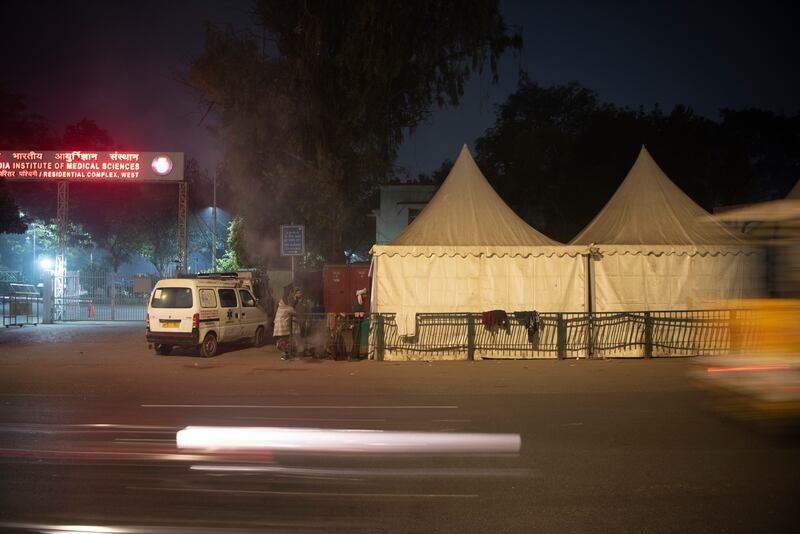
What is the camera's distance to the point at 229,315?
18.1m

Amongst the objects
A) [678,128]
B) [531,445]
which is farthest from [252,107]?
[678,128]

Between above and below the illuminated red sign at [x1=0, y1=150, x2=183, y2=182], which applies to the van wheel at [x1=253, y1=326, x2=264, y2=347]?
below

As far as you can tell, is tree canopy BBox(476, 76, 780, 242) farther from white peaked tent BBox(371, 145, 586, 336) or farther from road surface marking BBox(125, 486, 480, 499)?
road surface marking BBox(125, 486, 480, 499)

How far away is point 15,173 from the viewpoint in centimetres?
2639

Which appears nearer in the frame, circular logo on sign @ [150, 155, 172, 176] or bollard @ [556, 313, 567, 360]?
bollard @ [556, 313, 567, 360]

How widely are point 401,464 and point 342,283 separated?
1521 cm

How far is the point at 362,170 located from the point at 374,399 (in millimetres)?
14749

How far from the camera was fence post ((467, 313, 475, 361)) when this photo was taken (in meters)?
16.1

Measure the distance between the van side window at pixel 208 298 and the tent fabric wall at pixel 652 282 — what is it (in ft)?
34.0

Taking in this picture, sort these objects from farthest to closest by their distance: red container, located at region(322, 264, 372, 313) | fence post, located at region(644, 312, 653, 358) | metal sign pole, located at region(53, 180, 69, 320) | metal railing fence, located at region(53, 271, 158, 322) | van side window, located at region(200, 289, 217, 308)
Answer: metal railing fence, located at region(53, 271, 158, 322), metal sign pole, located at region(53, 180, 69, 320), red container, located at region(322, 264, 372, 313), van side window, located at region(200, 289, 217, 308), fence post, located at region(644, 312, 653, 358)

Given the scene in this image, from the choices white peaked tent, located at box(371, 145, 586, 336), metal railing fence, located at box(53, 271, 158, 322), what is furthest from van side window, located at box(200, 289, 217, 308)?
metal railing fence, located at box(53, 271, 158, 322)

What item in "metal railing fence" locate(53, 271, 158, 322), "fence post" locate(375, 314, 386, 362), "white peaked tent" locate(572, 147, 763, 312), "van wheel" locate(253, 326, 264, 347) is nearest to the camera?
"fence post" locate(375, 314, 386, 362)

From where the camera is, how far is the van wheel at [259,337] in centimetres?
1978

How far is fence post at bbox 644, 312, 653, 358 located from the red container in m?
9.40
